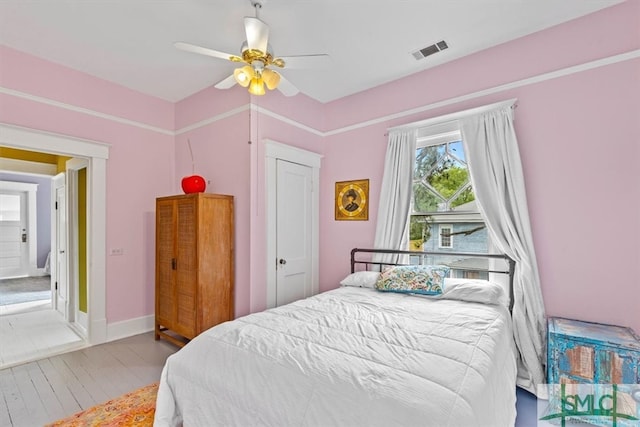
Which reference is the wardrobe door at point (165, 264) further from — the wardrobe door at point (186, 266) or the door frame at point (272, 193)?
the door frame at point (272, 193)

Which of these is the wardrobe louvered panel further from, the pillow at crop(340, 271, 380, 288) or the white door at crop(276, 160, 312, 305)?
the pillow at crop(340, 271, 380, 288)

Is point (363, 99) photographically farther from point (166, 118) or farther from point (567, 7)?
point (166, 118)

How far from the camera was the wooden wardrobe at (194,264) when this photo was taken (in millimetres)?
3064

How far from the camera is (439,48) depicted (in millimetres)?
2881

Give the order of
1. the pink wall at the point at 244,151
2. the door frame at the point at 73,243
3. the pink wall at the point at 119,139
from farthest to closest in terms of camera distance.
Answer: the door frame at the point at 73,243 < the pink wall at the point at 244,151 < the pink wall at the point at 119,139

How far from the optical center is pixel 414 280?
9.04ft

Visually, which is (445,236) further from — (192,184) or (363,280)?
(192,184)

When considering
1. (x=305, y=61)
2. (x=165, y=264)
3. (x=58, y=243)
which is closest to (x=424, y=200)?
(x=305, y=61)

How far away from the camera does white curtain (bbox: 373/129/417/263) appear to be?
3.33 meters

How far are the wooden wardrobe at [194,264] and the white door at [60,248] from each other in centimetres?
178

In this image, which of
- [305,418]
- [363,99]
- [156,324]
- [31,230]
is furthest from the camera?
[31,230]

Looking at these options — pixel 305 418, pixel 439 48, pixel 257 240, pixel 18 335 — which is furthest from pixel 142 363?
pixel 439 48

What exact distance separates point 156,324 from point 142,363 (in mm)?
626

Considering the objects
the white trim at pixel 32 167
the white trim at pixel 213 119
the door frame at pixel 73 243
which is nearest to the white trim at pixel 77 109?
the white trim at pixel 213 119
